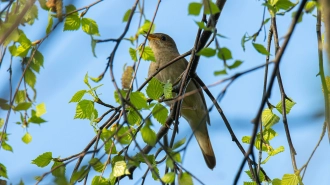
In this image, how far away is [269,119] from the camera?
11.8 feet

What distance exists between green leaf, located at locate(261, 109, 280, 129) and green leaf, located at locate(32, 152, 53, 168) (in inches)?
57.4

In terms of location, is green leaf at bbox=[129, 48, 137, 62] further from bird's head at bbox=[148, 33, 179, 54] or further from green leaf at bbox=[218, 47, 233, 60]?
bird's head at bbox=[148, 33, 179, 54]

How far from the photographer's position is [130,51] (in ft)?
10.6

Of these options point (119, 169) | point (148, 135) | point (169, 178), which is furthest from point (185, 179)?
point (119, 169)

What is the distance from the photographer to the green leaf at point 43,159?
3387mm

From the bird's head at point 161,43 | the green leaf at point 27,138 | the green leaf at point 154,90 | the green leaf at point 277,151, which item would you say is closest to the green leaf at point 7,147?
the green leaf at point 27,138

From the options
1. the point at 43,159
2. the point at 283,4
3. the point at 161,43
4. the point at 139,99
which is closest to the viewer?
the point at 283,4

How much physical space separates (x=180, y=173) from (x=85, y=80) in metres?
1.12

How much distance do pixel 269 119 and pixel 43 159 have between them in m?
1.53

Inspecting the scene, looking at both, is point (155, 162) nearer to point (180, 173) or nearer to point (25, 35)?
point (180, 173)

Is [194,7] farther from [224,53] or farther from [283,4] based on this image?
[283,4]

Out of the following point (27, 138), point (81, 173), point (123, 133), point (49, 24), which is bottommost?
point (81, 173)

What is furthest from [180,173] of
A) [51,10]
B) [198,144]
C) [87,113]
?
[198,144]

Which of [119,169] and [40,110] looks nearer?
[119,169]
